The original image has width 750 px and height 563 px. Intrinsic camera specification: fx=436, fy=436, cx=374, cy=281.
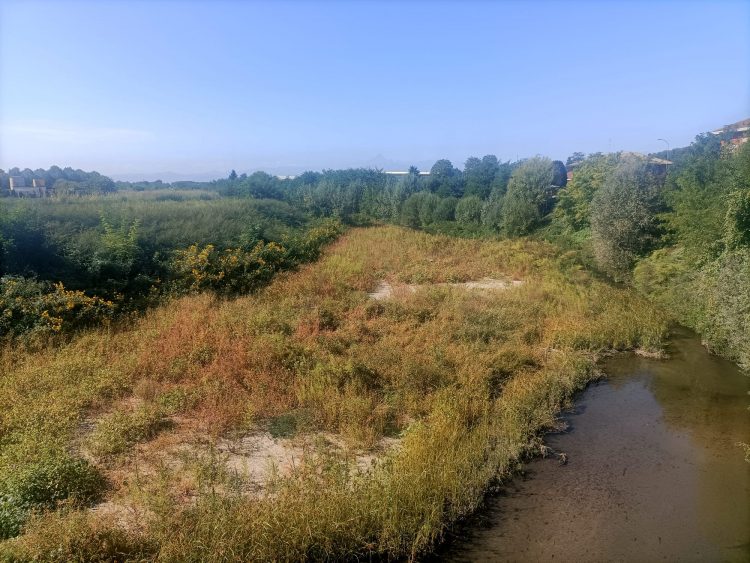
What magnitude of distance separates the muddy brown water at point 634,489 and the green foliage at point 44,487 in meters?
4.06

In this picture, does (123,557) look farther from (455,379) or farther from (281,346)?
(455,379)

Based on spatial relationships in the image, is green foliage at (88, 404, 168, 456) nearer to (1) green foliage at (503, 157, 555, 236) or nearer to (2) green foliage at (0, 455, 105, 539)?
(2) green foliage at (0, 455, 105, 539)

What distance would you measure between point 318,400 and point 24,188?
16827 millimetres

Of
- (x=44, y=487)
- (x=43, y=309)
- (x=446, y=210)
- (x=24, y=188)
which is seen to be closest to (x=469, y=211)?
(x=446, y=210)

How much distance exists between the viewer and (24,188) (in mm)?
16875

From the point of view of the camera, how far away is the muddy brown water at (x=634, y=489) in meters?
4.86

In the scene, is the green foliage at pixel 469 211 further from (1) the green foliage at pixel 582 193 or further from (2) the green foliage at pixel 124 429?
(2) the green foliage at pixel 124 429

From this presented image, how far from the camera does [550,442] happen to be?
679cm

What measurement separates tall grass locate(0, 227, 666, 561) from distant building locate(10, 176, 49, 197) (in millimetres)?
9686


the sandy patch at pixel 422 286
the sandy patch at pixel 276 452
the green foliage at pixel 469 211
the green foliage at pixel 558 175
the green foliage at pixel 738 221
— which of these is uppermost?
the green foliage at pixel 558 175

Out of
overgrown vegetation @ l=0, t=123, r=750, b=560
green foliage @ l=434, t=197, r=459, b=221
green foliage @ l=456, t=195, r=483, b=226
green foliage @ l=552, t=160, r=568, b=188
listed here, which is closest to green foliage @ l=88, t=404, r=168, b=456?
overgrown vegetation @ l=0, t=123, r=750, b=560

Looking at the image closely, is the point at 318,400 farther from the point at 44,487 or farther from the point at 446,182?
the point at 446,182

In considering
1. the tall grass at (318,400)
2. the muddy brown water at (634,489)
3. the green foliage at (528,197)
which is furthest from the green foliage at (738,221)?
the green foliage at (528,197)

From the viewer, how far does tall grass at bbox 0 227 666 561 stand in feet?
14.6
